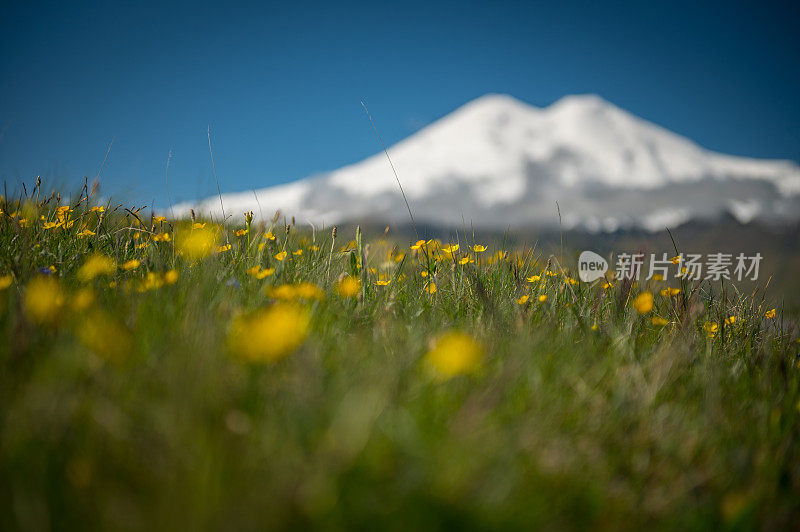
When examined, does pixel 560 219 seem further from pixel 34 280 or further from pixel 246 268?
pixel 34 280

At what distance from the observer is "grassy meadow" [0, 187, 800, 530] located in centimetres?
83

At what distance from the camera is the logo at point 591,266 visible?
3.00 meters

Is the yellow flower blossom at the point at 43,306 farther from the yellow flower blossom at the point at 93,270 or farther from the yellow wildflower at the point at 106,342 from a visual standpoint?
the yellow flower blossom at the point at 93,270

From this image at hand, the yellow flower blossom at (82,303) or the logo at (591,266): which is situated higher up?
the logo at (591,266)

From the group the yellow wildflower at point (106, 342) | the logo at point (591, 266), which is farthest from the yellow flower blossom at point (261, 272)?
the logo at point (591, 266)

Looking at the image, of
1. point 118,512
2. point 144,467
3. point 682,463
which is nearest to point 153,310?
point 144,467

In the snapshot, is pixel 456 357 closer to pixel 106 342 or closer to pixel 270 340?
pixel 270 340

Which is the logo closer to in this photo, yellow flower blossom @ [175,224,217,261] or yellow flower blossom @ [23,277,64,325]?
yellow flower blossom @ [175,224,217,261]

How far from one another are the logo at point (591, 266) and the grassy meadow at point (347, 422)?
1.09 meters

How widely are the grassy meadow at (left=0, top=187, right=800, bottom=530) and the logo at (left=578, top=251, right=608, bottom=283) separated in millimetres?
1092

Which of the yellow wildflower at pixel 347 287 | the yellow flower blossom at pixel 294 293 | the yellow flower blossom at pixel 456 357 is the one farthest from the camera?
the yellow wildflower at pixel 347 287

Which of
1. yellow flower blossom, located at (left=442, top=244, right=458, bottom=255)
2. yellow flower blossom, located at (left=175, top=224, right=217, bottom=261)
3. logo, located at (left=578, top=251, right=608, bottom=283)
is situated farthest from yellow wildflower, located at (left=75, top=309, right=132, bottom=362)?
logo, located at (left=578, top=251, right=608, bottom=283)

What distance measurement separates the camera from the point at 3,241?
242cm

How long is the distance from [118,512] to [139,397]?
304mm
